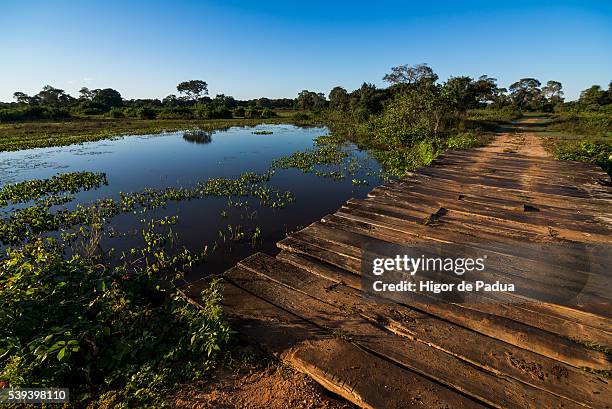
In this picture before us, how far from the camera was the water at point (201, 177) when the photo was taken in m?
8.20

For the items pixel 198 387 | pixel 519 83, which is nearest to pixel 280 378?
pixel 198 387

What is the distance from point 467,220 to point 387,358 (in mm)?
3768

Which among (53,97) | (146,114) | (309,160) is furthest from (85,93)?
(309,160)

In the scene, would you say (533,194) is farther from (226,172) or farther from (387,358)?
(226,172)

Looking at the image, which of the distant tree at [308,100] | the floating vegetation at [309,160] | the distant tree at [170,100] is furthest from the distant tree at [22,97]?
the floating vegetation at [309,160]

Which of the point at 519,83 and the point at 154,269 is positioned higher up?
the point at 519,83

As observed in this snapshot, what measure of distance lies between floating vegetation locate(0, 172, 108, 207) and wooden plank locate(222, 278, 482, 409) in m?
12.0

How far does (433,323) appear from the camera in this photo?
2.75m

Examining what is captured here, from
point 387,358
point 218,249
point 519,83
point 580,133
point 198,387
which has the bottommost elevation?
point 218,249

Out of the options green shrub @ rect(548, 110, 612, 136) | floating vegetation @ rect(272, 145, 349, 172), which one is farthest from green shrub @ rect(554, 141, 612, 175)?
green shrub @ rect(548, 110, 612, 136)

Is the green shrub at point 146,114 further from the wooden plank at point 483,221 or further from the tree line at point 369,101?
the wooden plank at point 483,221

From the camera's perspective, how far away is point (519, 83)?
268ft

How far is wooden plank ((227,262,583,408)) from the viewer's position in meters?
2.02

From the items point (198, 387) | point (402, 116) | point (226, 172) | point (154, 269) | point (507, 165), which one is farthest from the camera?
point (402, 116)
